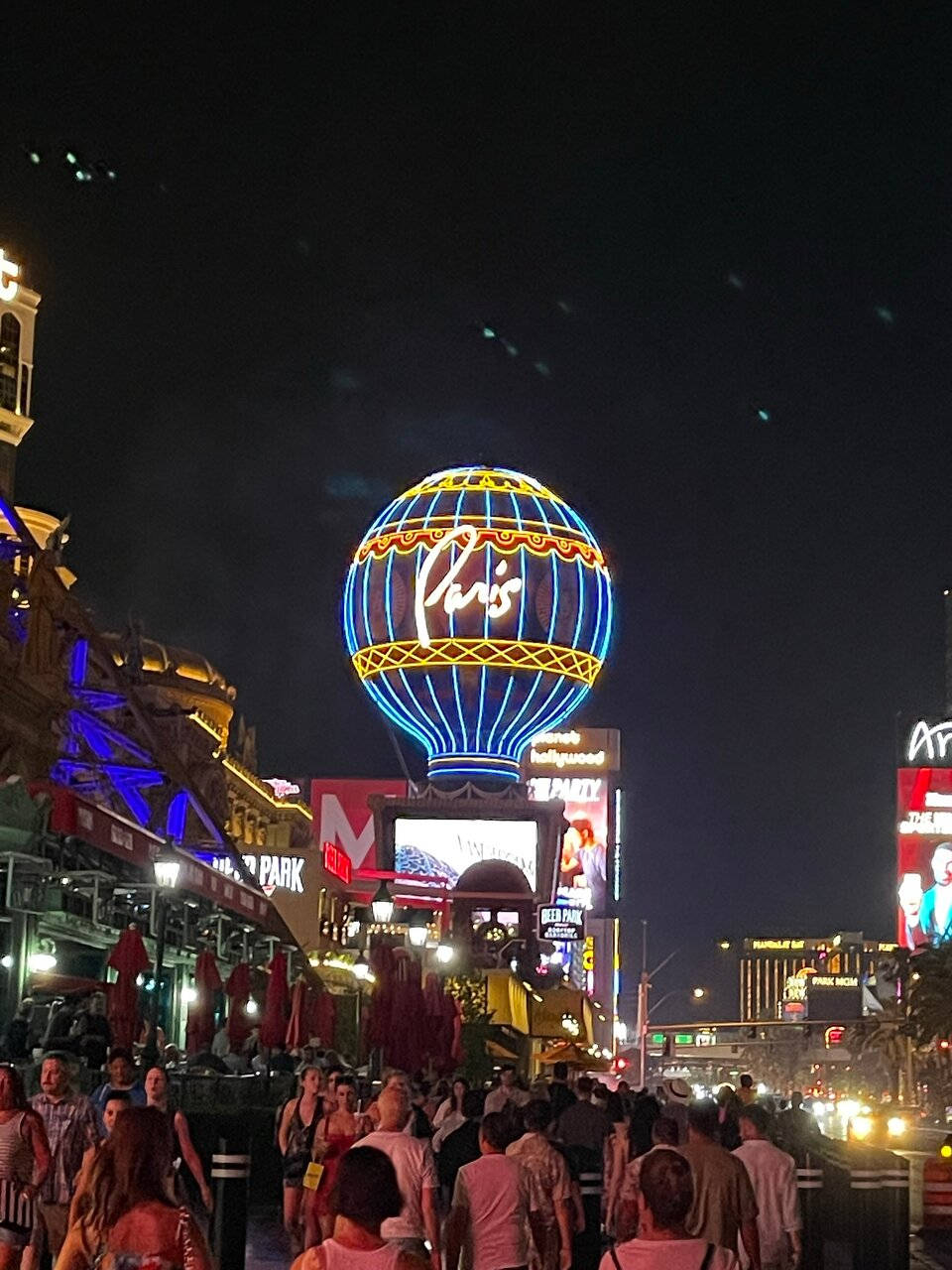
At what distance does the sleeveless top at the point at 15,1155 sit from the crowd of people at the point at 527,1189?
150 centimetres

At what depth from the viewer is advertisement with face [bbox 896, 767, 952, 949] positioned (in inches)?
A: 5428

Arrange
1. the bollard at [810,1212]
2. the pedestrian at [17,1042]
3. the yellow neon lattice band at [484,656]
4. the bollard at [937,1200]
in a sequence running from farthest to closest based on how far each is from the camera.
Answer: the yellow neon lattice band at [484,656]
the bollard at [937,1200]
the pedestrian at [17,1042]
the bollard at [810,1212]

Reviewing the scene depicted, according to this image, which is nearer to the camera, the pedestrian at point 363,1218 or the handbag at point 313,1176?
the pedestrian at point 363,1218

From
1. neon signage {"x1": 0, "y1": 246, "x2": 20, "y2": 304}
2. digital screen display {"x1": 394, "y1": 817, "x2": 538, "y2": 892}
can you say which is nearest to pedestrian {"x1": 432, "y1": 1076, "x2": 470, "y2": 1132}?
neon signage {"x1": 0, "y1": 246, "x2": 20, "y2": 304}

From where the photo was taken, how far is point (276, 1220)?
22.9 m

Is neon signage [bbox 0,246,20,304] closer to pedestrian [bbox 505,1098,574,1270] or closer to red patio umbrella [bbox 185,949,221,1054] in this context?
red patio umbrella [bbox 185,949,221,1054]

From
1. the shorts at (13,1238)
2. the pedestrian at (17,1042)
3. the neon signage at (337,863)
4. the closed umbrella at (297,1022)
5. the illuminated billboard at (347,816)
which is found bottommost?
the shorts at (13,1238)

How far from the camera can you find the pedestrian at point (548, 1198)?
11141 mm

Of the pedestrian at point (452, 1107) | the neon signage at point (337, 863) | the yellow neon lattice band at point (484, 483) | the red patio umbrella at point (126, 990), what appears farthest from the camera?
the yellow neon lattice band at point (484, 483)

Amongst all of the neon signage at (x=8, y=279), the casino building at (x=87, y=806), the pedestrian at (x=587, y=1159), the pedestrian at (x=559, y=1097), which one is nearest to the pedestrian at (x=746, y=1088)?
the pedestrian at (x=559, y=1097)

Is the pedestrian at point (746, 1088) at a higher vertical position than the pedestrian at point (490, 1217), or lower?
higher

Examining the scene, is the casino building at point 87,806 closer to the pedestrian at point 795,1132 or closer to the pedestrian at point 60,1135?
the pedestrian at point 795,1132

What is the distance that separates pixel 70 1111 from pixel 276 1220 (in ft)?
38.3

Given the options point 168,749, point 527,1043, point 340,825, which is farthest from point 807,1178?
point 340,825
